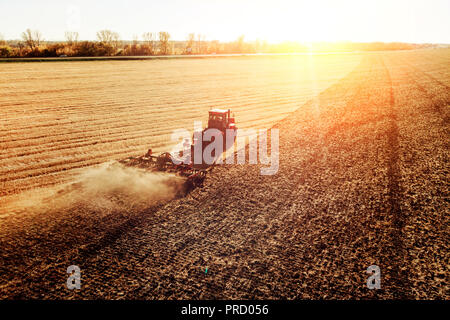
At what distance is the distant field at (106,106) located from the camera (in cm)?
1409

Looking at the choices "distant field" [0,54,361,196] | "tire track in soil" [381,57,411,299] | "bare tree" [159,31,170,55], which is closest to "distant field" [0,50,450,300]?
"tire track in soil" [381,57,411,299]

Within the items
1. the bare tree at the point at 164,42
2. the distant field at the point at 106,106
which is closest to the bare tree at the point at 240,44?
the bare tree at the point at 164,42

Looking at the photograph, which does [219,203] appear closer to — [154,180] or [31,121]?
[154,180]

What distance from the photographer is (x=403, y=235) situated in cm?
861

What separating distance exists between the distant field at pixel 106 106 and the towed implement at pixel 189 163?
1920 mm

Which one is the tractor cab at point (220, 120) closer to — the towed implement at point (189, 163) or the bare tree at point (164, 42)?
the towed implement at point (189, 163)

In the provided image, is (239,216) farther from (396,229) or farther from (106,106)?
(106,106)

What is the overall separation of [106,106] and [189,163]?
14857mm

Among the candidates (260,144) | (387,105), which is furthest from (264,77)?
(260,144)

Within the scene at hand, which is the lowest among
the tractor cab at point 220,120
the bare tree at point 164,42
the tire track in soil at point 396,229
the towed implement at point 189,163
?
the tire track in soil at point 396,229

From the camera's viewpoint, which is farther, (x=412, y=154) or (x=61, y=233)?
(x=412, y=154)

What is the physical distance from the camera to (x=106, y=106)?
2411 centimetres

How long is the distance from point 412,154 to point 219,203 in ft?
34.8

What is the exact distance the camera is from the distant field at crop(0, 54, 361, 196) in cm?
1409
